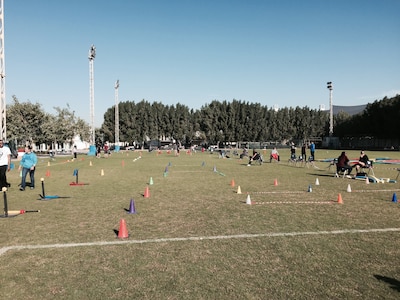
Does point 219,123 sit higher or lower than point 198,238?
higher

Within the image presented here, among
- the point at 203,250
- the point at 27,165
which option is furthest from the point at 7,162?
the point at 203,250

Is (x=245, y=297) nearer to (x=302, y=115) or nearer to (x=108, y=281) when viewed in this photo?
(x=108, y=281)

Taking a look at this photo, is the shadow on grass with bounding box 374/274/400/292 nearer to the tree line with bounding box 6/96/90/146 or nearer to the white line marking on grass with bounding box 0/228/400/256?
the white line marking on grass with bounding box 0/228/400/256

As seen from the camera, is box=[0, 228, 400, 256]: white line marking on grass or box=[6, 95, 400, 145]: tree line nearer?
box=[0, 228, 400, 256]: white line marking on grass

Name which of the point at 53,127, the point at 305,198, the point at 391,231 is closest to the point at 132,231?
the point at 391,231

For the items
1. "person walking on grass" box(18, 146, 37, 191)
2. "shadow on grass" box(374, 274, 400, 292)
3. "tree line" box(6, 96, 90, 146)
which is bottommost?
"shadow on grass" box(374, 274, 400, 292)

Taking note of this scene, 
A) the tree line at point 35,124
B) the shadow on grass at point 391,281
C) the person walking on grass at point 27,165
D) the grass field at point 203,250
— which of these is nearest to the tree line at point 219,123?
the tree line at point 35,124

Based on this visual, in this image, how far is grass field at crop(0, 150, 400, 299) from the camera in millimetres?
4152

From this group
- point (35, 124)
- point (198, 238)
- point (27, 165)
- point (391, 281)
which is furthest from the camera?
point (35, 124)

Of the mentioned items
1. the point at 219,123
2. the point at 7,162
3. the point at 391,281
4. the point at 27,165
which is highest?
the point at 219,123

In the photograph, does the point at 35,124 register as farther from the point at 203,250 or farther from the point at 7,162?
the point at 203,250

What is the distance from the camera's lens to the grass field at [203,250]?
415 centimetres

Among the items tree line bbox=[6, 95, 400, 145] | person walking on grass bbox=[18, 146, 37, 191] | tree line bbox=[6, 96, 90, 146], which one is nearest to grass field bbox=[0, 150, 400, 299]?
person walking on grass bbox=[18, 146, 37, 191]

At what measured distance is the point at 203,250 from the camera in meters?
5.63
